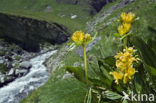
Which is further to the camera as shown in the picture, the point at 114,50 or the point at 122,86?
the point at 114,50

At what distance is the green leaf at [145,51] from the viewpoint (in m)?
0.89

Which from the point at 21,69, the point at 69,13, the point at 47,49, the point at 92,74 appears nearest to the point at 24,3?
the point at 69,13

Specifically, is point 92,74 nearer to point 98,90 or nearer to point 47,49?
point 98,90

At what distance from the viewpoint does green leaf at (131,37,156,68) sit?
2.91 feet

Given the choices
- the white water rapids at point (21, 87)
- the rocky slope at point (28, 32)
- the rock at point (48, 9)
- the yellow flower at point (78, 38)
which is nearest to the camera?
the yellow flower at point (78, 38)

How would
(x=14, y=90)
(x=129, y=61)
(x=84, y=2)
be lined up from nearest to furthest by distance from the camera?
(x=129, y=61)
(x=14, y=90)
(x=84, y=2)

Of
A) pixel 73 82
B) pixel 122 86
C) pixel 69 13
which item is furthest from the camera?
pixel 69 13

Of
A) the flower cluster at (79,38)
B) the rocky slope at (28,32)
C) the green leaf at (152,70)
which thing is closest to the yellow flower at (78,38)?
the flower cluster at (79,38)

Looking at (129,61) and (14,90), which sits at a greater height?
(129,61)

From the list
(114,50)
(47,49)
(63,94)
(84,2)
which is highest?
(84,2)

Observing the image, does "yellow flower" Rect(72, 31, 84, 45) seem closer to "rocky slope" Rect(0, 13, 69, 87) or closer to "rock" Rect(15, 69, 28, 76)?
"rock" Rect(15, 69, 28, 76)

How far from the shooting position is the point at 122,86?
3.36 ft

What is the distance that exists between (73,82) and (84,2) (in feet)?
215

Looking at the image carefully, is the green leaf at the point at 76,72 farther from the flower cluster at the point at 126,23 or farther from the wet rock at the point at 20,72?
the wet rock at the point at 20,72
